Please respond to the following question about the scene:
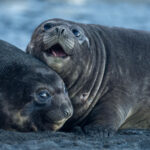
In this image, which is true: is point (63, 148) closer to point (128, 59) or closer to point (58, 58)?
point (58, 58)

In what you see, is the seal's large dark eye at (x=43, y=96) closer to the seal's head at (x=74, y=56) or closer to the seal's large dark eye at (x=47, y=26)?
the seal's head at (x=74, y=56)

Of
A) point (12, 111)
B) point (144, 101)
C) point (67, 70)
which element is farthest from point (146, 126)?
point (12, 111)

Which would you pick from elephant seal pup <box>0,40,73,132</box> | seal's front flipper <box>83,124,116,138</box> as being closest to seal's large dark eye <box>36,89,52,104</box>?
elephant seal pup <box>0,40,73,132</box>

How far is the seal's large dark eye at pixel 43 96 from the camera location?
4.32 meters

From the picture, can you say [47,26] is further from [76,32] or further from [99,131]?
[99,131]

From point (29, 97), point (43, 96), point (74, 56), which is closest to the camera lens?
point (29, 97)

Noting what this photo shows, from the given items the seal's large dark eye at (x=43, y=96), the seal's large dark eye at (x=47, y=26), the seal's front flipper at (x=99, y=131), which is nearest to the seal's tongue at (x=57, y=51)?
the seal's large dark eye at (x=47, y=26)

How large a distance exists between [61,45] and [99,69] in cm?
107

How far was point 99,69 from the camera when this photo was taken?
19.2 feet

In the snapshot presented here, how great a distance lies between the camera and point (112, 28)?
21.7ft

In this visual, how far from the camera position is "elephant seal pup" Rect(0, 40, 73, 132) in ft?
13.7

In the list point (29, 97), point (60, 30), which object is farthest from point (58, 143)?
point (60, 30)

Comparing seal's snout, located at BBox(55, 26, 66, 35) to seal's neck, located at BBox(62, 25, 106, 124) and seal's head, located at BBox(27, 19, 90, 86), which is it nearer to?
seal's head, located at BBox(27, 19, 90, 86)

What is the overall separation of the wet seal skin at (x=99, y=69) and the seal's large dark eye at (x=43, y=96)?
78 cm
